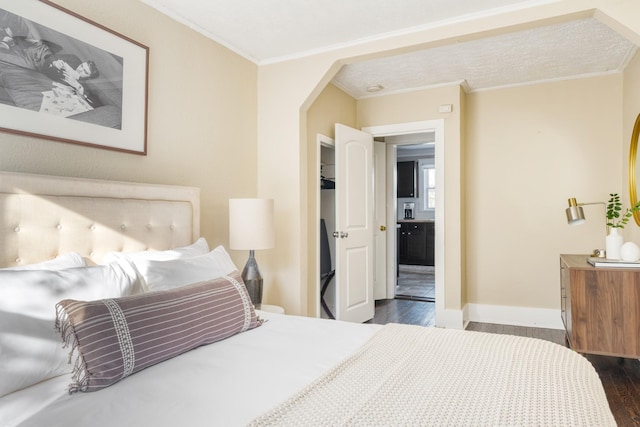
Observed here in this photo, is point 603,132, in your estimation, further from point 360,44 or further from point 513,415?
point 513,415

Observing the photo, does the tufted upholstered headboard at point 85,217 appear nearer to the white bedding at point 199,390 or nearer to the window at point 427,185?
the white bedding at point 199,390

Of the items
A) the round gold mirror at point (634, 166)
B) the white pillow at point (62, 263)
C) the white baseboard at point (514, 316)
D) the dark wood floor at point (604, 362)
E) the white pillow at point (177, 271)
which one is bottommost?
the dark wood floor at point (604, 362)

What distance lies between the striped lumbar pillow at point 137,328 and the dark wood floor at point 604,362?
7.27 feet

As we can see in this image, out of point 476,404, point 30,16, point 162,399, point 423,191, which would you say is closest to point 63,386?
point 162,399

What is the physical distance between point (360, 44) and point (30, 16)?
2.07m

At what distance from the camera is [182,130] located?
269 centimetres

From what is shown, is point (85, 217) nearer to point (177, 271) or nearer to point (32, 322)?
point (177, 271)

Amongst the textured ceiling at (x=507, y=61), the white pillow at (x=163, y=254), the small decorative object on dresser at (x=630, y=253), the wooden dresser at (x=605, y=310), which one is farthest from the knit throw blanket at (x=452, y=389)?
the textured ceiling at (x=507, y=61)

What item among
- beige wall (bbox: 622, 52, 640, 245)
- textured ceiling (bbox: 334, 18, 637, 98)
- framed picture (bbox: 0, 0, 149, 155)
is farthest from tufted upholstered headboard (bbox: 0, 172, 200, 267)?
beige wall (bbox: 622, 52, 640, 245)

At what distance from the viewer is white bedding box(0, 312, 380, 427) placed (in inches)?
43.0

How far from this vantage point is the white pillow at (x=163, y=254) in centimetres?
197

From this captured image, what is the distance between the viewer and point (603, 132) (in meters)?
3.89

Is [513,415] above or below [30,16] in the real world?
below

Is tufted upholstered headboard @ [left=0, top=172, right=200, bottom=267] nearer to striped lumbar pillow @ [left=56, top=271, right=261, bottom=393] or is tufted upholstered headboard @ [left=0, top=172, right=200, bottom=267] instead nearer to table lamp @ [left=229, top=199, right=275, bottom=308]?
table lamp @ [left=229, top=199, right=275, bottom=308]
